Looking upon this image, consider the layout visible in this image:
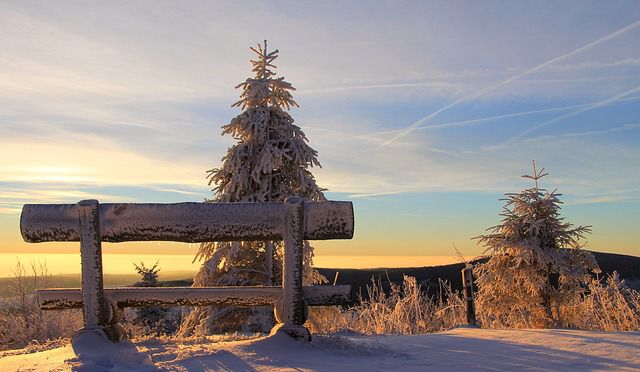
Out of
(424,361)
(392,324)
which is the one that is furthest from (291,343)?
(392,324)

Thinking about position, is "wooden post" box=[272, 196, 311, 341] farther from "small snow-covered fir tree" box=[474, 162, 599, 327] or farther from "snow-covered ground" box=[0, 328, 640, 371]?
"small snow-covered fir tree" box=[474, 162, 599, 327]

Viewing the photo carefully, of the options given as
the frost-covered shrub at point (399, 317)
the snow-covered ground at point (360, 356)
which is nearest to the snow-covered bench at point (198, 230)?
the snow-covered ground at point (360, 356)

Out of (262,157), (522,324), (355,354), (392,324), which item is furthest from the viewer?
(522,324)

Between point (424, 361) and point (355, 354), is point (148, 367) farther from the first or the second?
point (424, 361)

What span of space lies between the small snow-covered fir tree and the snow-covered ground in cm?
748

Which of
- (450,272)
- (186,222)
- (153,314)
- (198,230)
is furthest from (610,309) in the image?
(450,272)

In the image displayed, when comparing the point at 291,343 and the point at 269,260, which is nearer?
the point at 291,343

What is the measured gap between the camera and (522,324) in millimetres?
12617

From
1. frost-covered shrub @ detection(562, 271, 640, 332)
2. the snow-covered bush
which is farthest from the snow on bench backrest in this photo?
the snow-covered bush

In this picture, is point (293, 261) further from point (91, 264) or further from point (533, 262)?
point (533, 262)

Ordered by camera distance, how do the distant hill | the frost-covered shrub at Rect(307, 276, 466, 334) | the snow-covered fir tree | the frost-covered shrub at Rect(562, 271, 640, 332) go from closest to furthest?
the frost-covered shrub at Rect(562, 271, 640, 332) → the frost-covered shrub at Rect(307, 276, 466, 334) → the snow-covered fir tree → the distant hill

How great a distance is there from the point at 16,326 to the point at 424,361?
915 cm

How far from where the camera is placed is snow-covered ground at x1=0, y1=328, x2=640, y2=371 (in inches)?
174

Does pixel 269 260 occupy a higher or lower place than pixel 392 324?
higher
